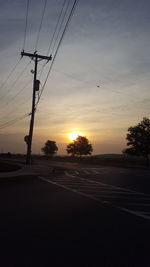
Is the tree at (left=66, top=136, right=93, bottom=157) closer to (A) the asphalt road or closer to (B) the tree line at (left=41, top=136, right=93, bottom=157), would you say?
(B) the tree line at (left=41, top=136, right=93, bottom=157)

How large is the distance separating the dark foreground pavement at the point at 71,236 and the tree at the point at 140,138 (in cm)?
5204

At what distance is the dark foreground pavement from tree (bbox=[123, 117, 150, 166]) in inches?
2049

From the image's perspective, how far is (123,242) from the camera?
271 inches

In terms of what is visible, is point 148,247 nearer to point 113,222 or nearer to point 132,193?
point 113,222

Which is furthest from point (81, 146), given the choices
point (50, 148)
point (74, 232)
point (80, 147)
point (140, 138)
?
point (74, 232)

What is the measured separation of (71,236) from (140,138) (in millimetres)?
56524

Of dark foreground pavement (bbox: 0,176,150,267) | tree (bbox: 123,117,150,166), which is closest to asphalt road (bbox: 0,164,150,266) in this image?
dark foreground pavement (bbox: 0,176,150,267)

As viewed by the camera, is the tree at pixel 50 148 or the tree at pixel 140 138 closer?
the tree at pixel 140 138

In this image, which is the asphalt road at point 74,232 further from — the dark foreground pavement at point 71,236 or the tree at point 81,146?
the tree at point 81,146

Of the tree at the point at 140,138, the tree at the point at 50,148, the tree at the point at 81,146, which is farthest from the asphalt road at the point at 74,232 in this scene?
the tree at the point at 50,148

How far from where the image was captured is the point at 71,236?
24.0ft

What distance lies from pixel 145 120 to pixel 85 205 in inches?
2103

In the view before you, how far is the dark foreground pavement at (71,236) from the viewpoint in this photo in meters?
5.86

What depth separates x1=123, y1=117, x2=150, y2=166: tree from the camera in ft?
204
